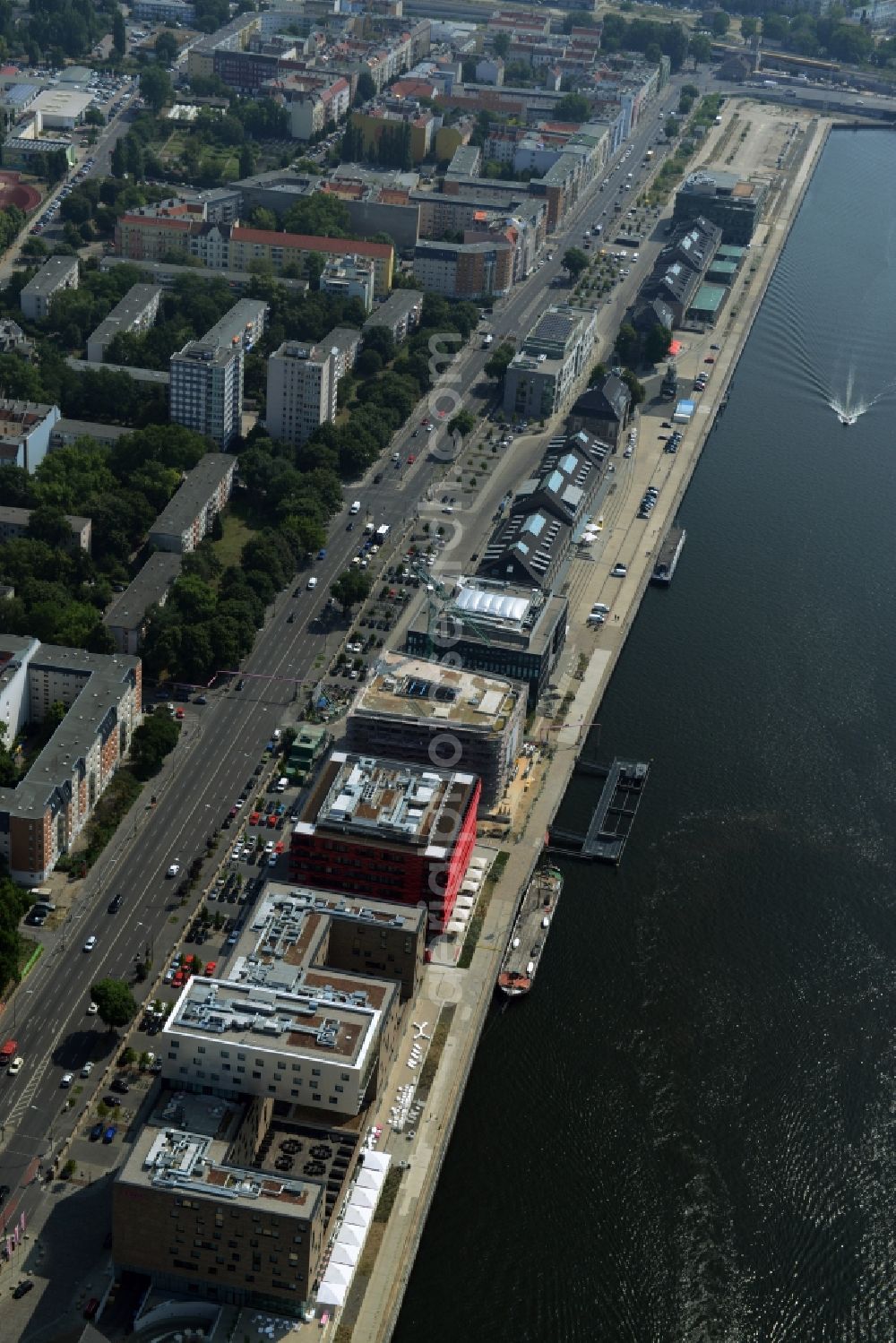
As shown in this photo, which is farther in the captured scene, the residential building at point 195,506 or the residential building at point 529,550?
the residential building at point 195,506

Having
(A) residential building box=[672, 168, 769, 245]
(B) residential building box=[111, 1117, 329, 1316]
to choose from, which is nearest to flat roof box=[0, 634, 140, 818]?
(B) residential building box=[111, 1117, 329, 1316]

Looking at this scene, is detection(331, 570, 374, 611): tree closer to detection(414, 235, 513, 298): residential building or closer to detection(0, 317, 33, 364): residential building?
detection(0, 317, 33, 364): residential building

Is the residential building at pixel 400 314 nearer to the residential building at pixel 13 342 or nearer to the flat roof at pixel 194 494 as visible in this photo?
the residential building at pixel 13 342

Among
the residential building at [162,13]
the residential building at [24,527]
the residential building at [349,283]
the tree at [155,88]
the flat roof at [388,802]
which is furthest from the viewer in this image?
the residential building at [162,13]

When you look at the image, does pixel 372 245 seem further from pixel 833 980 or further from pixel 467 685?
pixel 833 980

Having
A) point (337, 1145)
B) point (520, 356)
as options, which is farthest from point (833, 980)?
point (520, 356)

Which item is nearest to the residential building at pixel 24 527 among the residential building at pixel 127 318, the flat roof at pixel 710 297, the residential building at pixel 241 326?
the residential building at pixel 241 326
